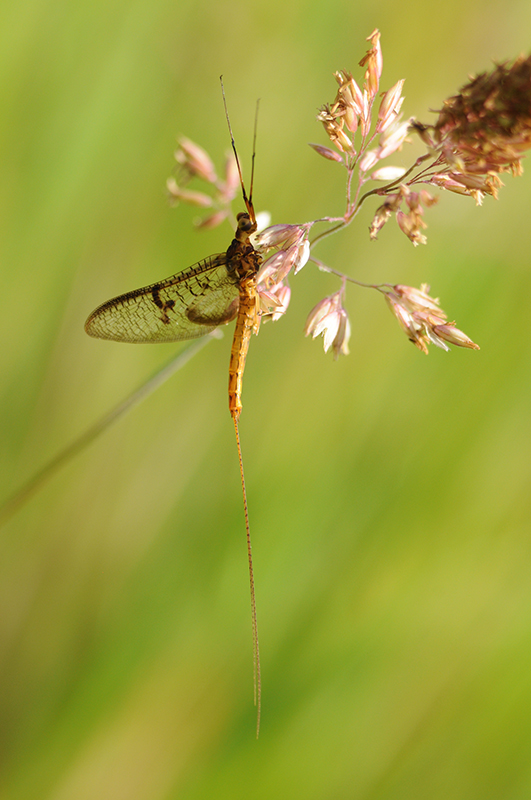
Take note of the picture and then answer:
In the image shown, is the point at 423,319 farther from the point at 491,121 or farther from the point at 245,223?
the point at 245,223

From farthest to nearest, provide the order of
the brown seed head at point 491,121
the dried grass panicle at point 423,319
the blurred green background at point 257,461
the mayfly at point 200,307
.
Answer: the blurred green background at point 257,461 → the mayfly at point 200,307 → the dried grass panicle at point 423,319 → the brown seed head at point 491,121

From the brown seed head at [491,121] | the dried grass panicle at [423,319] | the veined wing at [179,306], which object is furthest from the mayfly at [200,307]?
the brown seed head at [491,121]

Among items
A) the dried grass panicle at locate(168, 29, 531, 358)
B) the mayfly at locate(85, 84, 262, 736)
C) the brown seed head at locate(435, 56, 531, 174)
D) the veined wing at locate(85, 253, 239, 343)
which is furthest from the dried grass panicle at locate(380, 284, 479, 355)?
the veined wing at locate(85, 253, 239, 343)

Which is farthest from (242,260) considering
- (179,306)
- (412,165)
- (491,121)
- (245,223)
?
(491,121)

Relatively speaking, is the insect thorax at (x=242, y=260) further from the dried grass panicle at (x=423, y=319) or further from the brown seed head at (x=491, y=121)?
the brown seed head at (x=491, y=121)

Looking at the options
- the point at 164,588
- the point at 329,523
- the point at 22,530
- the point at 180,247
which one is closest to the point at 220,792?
the point at 164,588

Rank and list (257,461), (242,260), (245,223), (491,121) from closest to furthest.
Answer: (491,121) < (245,223) < (242,260) < (257,461)
